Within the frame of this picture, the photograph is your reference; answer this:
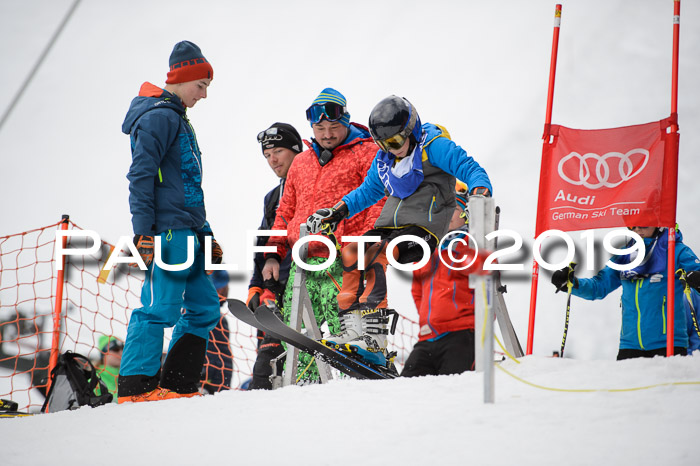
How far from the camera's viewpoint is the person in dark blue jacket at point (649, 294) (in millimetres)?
4027

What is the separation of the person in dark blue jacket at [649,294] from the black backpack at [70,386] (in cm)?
284

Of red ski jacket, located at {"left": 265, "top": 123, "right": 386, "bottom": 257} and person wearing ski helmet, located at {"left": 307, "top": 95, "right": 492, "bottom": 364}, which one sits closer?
person wearing ski helmet, located at {"left": 307, "top": 95, "right": 492, "bottom": 364}

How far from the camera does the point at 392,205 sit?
347 cm

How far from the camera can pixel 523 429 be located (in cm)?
179

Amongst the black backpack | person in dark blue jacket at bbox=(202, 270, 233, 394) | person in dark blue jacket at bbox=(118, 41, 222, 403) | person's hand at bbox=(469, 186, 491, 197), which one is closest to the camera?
person's hand at bbox=(469, 186, 491, 197)

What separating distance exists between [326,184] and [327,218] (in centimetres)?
48

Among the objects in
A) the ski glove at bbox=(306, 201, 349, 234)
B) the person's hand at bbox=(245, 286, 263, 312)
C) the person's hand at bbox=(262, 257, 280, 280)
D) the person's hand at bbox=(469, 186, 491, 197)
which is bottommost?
the person's hand at bbox=(245, 286, 263, 312)

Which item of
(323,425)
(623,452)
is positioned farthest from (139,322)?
(623,452)

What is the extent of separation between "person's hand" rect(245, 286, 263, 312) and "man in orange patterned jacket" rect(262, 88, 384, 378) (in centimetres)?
11

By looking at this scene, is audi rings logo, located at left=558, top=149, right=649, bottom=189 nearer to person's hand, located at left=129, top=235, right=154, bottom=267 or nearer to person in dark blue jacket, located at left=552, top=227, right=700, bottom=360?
person in dark blue jacket, located at left=552, top=227, right=700, bottom=360

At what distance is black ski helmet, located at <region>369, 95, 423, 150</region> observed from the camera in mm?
3271

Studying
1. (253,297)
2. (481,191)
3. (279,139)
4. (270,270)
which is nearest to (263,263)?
(270,270)

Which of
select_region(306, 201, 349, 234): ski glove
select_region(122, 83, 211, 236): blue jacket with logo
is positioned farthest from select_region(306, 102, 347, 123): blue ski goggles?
select_region(122, 83, 211, 236): blue jacket with logo

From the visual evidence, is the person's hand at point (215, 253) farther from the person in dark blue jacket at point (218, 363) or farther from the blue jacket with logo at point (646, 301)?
the blue jacket with logo at point (646, 301)
